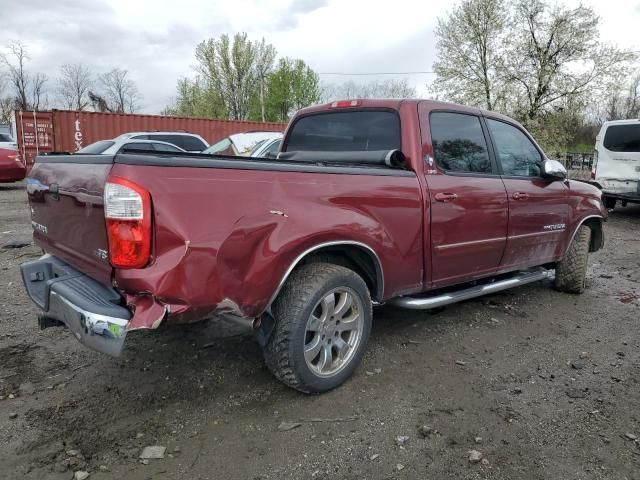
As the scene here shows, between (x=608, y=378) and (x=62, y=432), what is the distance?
3.40m

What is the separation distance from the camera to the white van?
10688mm

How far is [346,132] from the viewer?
390 cm

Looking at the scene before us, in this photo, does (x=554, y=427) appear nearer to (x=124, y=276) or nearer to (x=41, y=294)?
(x=124, y=276)

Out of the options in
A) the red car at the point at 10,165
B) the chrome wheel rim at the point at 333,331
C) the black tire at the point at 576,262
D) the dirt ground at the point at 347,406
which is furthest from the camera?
the red car at the point at 10,165

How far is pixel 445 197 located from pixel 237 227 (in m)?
1.71

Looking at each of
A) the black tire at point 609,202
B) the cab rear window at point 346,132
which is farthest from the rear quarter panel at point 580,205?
the black tire at point 609,202

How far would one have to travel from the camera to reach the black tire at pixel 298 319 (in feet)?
9.08

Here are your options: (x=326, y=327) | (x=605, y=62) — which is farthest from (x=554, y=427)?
(x=605, y=62)

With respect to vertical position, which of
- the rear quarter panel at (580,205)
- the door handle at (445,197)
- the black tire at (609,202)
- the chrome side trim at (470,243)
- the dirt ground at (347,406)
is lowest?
the dirt ground at (347,406)

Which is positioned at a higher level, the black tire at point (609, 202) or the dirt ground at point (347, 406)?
the black tire at point (609, 202)

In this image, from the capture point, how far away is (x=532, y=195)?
436cm

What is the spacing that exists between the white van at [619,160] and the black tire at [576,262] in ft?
21.1

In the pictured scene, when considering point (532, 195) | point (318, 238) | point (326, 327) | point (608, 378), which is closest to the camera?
point (318, 238)

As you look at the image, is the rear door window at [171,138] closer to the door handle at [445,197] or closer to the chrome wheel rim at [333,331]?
the door handle at [445,197]
